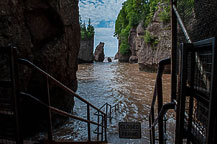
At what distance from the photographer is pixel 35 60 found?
481 cm

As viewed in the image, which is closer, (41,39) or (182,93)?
(182,93)

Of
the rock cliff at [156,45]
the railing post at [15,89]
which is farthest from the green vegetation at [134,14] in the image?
the railing post at [15,89]

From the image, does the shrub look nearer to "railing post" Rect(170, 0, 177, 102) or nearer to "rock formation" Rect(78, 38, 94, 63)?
"rock formation" Rect(78, 38, 94, 63)

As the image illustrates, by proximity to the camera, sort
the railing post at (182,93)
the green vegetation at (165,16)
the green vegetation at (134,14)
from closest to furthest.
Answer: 1. the railing post at (182,93)
2. the green vegetation at (165,16)
3. the green vegetation at (134,14)

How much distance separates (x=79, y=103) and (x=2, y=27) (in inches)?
270

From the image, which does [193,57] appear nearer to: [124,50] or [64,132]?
[64,132]

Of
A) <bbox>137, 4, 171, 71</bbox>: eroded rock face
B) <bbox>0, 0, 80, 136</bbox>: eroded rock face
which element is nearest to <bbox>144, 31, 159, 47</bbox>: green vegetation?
<bbox>137, 4, 171, 71</bbox>: eroded rock face

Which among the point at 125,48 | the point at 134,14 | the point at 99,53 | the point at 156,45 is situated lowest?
the point at 99,53

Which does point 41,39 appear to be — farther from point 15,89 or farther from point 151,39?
point 151,39

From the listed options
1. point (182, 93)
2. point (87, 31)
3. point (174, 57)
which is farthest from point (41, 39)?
point (87, 31)

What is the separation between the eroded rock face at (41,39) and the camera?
3.85 metres

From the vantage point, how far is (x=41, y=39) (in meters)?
5.02

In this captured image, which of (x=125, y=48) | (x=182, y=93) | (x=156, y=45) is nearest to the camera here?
(x=182, y=93)

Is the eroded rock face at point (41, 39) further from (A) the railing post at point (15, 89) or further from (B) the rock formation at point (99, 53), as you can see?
(B) the rock formation at point (99, 53)
